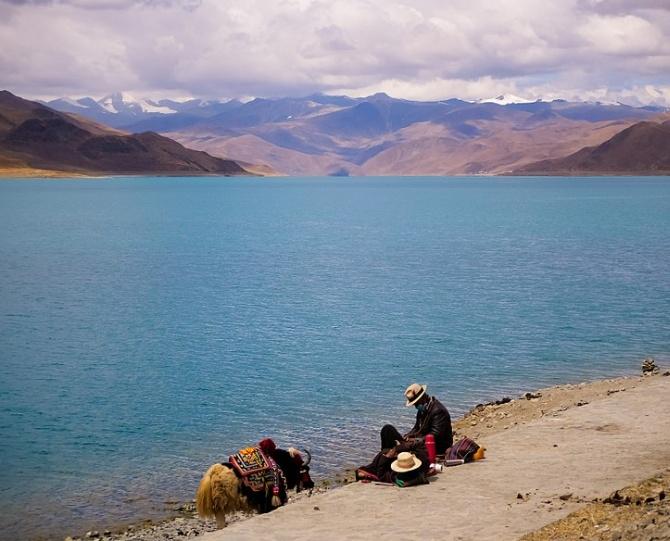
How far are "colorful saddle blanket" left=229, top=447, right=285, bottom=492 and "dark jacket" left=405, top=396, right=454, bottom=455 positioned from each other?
2.10m

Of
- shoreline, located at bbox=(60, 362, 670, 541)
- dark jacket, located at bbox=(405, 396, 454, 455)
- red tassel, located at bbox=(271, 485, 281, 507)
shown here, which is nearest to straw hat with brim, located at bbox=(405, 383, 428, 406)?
dark jacket, located at bbox=(405, 396, 454, 455)

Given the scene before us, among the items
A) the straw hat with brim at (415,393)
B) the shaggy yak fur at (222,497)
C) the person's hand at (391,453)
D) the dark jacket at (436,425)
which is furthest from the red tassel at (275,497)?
the straw hat with brim at (415,393)

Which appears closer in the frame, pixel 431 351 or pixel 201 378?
pixel 201 378

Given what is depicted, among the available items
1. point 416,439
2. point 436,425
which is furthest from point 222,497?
point 436,425

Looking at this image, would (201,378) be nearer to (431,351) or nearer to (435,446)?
(431,351)

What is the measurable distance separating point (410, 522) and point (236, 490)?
2.36 meters

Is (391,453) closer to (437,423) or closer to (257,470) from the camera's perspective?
(437,423)

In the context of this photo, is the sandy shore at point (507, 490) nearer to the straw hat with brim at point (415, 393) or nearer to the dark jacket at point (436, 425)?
the dark jacket at point (436, 425)

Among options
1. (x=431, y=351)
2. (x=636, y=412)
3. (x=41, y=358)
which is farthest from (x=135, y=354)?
(x=636, y=412)

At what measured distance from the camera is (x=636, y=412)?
1545 cm

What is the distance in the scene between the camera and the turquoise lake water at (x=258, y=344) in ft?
54.0

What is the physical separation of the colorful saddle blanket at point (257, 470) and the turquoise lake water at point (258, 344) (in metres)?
2.98

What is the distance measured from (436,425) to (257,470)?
8.65ft

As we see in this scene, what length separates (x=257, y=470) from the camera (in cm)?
1145
